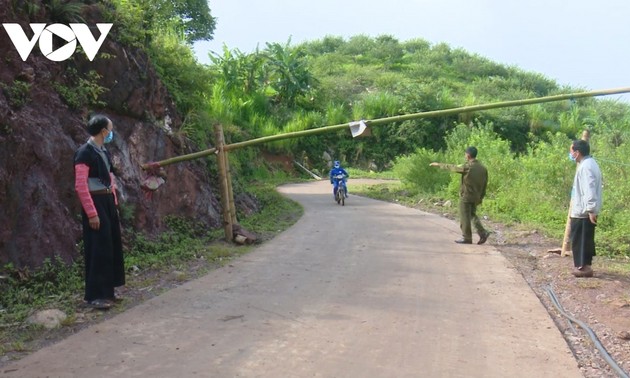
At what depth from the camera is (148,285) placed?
7.43 meters

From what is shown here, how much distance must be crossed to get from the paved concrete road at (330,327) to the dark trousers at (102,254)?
421 millimetres

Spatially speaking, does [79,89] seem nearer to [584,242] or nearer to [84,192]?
[84,192]

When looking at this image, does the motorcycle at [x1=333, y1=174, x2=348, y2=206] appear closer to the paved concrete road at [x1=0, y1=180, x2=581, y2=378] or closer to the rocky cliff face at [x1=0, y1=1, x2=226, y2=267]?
the rocky cliff face at [x1=0, y1=1, x2=226, y2=267]

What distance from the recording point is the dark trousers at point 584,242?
8336mm

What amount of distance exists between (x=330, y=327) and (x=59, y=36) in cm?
588

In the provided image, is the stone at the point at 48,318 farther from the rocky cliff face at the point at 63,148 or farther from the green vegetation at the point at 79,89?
the green vegetation at the point at 79,89

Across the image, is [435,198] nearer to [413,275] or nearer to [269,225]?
[269,225]

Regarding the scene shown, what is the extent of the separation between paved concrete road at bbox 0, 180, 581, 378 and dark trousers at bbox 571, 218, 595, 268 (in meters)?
0.88

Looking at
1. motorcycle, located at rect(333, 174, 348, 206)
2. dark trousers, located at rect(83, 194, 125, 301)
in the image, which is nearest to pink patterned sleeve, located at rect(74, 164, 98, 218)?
dark trousers, located at rect(83, 194, 125, 301)

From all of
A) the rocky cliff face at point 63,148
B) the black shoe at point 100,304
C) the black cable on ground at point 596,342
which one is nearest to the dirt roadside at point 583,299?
the black cable on ground at point 596,342

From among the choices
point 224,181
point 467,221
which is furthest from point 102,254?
point 467,221

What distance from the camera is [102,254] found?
639 cm

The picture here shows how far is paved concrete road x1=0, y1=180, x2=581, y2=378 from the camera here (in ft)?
15.3

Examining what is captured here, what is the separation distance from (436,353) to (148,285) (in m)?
3.78
